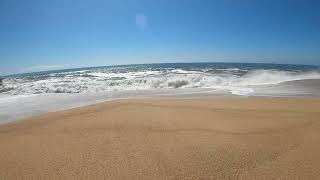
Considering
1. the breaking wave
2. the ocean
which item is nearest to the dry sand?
the ocean

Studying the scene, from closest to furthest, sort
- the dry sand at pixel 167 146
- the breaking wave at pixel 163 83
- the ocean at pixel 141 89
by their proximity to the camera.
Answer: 1. the dry sand at pixel 167 146
2. the ocean at pixel 141 89
3. the breaking wave at pixel 163 83

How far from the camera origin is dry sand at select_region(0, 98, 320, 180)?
3713 millimetres

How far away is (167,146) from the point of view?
462cm

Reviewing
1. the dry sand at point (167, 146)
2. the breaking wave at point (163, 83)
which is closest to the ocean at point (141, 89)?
the breaking wave at point (163, 83)

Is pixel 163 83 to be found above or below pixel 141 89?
above

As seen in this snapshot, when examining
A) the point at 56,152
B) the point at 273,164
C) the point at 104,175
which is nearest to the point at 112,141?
the point at 56,152

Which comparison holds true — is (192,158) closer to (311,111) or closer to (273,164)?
(273,164)

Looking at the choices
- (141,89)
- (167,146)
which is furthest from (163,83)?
(167,146)

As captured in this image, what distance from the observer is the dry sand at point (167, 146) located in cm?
371

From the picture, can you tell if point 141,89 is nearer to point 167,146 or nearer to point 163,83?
point 163,83

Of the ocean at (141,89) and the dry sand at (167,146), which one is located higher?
the dry sand at (167,146)

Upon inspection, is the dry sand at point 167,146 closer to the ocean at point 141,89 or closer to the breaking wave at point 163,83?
the ocean at point 141,89

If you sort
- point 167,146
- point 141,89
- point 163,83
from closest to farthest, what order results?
point 167,146
point 141,89
point 163,83

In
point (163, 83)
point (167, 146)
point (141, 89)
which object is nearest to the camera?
point (167, 146)
